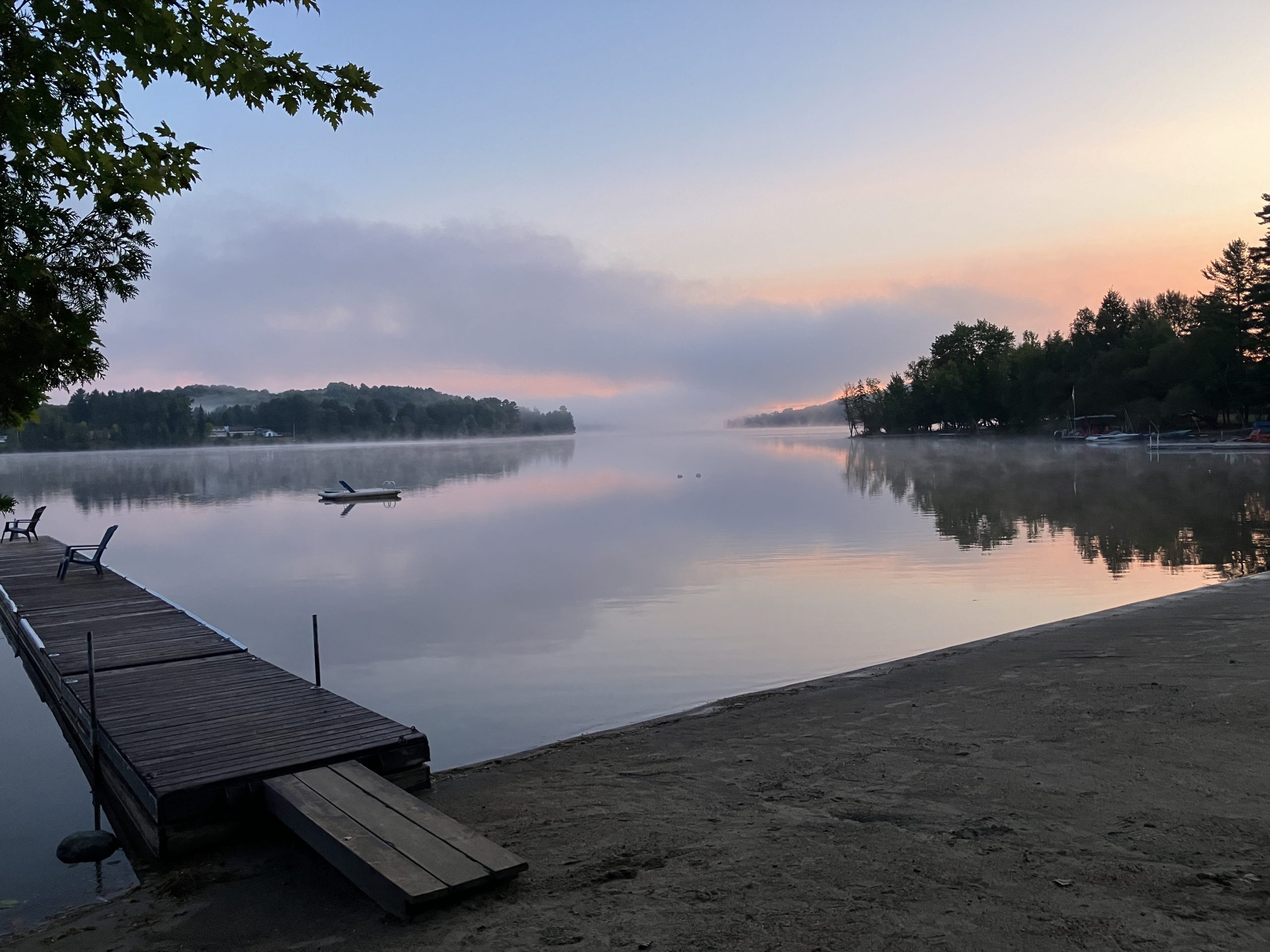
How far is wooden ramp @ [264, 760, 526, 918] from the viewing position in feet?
16.5

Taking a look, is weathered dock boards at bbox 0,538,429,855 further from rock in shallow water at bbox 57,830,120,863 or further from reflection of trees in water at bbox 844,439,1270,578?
reflection of trees in water at bbox 844,439,1270,578

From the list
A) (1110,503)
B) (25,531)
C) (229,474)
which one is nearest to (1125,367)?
(1110,503)

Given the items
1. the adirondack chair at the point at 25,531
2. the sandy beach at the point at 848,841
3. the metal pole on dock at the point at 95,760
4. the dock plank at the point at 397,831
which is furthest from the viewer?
the adirondack chair at the point at 25,531

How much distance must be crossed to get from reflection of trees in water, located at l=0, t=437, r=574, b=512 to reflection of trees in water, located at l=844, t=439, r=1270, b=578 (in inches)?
1209

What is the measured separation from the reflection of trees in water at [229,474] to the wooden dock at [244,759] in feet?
122

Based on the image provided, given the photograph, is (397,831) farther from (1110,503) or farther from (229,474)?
(229,474)

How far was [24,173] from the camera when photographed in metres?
6.44

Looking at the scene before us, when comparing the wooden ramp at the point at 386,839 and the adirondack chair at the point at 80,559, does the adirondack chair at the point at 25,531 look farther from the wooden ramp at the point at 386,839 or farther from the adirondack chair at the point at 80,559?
the wooden ramp at the point at 386,839

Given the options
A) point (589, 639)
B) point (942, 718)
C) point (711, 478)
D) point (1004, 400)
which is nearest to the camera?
point (942, 718)

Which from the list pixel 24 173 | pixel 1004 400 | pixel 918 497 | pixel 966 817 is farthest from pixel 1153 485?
pixel 1004 400

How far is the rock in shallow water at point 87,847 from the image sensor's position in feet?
22.7

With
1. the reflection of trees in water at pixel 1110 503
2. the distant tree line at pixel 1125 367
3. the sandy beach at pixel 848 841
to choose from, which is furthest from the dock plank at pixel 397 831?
the distant tree line at pixel 1125 367

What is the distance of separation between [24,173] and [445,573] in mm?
16188

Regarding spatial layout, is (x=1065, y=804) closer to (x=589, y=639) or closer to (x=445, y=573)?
(x=589, y=639)
